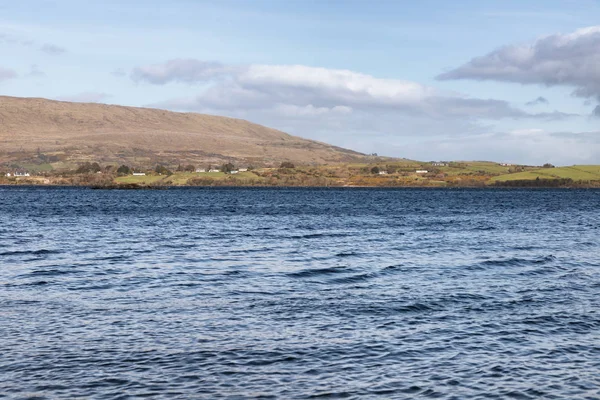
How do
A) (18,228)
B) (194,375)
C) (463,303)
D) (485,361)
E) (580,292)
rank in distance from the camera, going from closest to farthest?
1. (194,375)
2. (485,361)
3. (463,303)
4. (580,292)
5. (18,228)

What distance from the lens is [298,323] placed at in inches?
1054

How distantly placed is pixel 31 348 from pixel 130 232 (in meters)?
51.6

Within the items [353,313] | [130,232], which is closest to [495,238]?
[130,232]

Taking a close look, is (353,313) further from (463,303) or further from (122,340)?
(122,340)

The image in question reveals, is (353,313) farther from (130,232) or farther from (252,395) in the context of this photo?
(130,232)

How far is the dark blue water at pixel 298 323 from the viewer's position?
64.0 ft

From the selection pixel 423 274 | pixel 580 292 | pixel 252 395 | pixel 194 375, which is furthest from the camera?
pixel 423 274

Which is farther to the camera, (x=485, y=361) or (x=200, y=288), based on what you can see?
(x=200, y=288)

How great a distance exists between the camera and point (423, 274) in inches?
1597

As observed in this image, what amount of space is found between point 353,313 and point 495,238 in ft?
139

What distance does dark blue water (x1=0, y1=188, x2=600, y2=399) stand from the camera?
64.0ft

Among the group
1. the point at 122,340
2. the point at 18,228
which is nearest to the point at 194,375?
the point at 122,340

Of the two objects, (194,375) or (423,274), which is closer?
(194,375)

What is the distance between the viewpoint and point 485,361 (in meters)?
21.7
